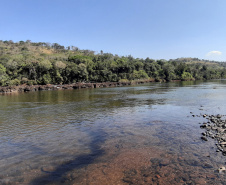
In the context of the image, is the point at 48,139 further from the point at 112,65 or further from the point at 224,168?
Result: the point at 112,65

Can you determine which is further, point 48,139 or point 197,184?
point 48,139

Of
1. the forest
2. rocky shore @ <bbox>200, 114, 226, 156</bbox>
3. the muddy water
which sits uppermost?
the forest

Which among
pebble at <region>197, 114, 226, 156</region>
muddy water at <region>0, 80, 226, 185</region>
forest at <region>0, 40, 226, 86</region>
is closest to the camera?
muddy water at <region>0, 80, 226, 185</region>

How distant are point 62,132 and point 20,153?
370 centimetres

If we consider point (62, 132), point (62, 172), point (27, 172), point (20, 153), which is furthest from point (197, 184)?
point (62, 132)

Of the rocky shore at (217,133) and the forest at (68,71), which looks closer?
the rocky shore at (217,133)

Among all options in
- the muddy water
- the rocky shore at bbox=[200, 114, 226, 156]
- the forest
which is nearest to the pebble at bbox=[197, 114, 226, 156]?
the rocky shore at bbox=[200, 114, 226, 156]

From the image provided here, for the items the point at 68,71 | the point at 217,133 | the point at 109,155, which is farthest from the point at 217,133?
the point at 68,71

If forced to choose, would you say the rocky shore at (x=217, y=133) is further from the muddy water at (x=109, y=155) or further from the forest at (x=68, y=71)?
the forest at (x=68, y=71)

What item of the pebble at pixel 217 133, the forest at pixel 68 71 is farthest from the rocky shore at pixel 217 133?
the forest at pixel 68 71

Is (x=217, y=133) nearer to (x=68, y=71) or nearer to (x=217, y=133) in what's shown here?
(x=217, y=133)

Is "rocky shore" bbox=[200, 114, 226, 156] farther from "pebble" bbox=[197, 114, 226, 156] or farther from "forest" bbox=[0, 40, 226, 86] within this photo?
"forest" bbox=[0, 40, 226, 86]

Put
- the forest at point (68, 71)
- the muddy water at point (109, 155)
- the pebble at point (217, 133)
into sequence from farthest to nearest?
Result: the forest at point (68, 71) < the pebble at point (217, 133) < the muddy water at point (109, 155)

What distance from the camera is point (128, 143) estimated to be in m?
10.2
